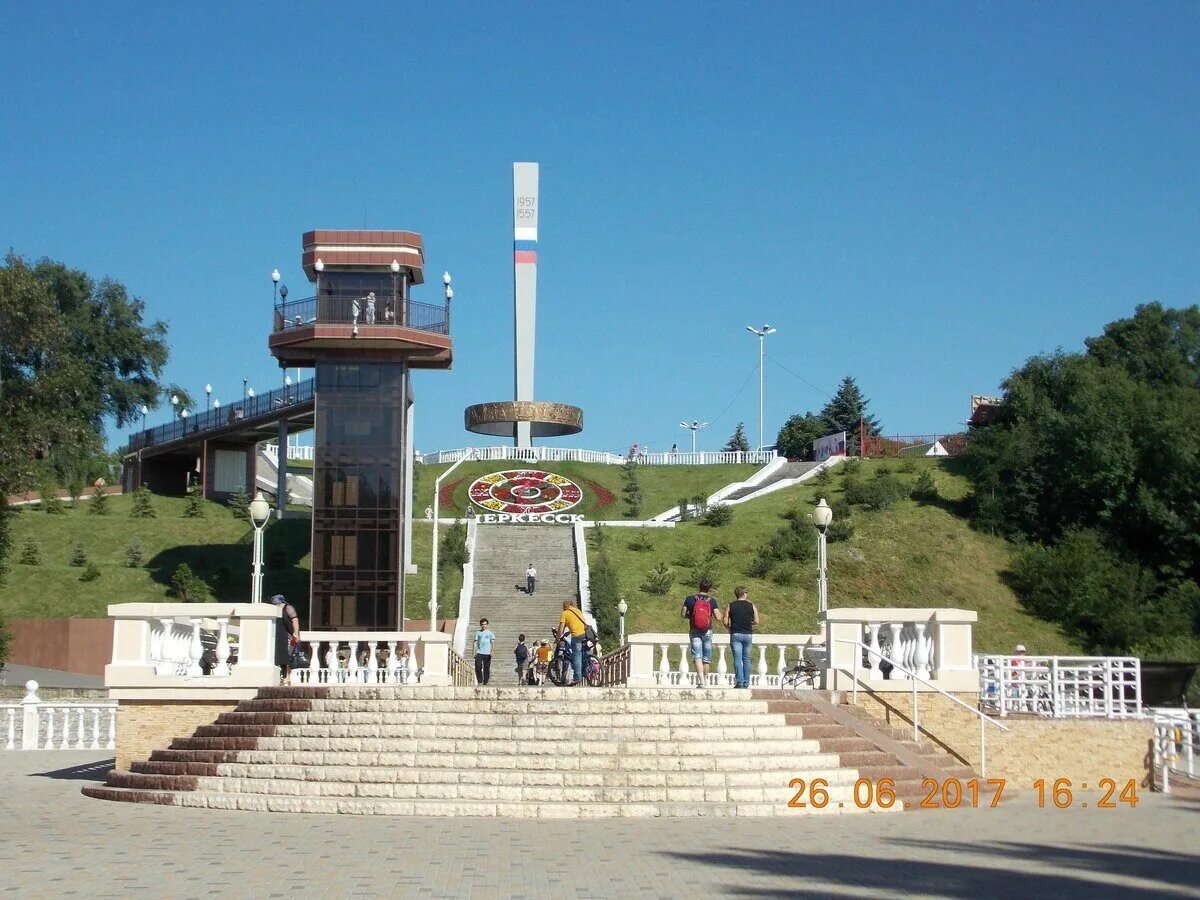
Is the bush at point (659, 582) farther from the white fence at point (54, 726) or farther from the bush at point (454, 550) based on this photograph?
the white fence at point (54, 726)

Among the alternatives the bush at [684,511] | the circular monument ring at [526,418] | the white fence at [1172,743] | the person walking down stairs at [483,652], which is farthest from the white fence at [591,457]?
the white fence at [1172,743]

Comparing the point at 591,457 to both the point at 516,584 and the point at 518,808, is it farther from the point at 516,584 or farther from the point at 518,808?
the point at 518,808

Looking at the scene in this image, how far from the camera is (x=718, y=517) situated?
2003 inches

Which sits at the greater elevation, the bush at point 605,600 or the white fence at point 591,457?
the white fence at point 591,457

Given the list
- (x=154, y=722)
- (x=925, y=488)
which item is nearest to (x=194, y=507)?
(x=925, y=488)

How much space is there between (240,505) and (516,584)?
1479cm

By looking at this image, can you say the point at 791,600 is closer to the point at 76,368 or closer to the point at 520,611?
the point at 520,611

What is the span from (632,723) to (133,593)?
2925 cm

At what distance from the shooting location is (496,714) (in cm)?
1483

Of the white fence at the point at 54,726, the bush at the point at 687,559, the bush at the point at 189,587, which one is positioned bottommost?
the white fence at the point at 54,726

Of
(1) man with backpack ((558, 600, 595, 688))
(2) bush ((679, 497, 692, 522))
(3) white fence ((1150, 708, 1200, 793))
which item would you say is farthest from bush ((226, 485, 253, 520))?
(3) white fence ((1150, 708, 1200, 793))

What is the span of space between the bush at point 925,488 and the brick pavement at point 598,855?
127 feet

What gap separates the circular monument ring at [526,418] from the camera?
64750mm

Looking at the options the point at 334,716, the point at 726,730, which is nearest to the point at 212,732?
the point at 334,716
